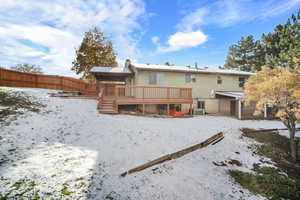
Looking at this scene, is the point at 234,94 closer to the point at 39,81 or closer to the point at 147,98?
the point at 147,98

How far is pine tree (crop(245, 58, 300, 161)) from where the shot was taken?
268 inches

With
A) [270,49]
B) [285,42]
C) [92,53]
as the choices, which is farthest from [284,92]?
[92,53]

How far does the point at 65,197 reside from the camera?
278 centimetres

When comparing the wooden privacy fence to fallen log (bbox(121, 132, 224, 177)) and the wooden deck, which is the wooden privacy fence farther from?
fallen log (bbox(121, 132, 224, 177))

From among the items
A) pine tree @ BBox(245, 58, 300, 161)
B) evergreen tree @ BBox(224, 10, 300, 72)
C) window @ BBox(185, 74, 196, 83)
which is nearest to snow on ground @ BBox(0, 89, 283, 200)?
pine tree @ BBox(245, 58, 300, 161)

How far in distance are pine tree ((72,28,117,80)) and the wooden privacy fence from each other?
345 cm

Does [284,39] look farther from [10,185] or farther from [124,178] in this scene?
[10,185]

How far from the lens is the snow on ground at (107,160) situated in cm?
325

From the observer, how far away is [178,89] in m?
12.9

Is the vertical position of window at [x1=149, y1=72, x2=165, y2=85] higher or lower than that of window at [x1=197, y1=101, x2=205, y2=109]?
higher

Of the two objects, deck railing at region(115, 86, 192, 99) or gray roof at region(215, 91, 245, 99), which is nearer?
deck railing at region(115, 86, 192, 99)

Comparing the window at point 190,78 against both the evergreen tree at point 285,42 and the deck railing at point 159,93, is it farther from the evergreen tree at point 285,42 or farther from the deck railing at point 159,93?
the evergreen tree at point 285,42

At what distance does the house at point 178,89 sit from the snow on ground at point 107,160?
436cm

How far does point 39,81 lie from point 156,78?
13962mm
